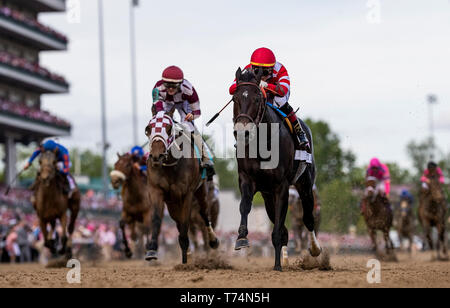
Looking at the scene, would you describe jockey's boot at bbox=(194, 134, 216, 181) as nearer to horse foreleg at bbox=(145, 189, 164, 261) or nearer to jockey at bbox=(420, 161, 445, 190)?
horse foreleg at bbox=(145, 189, 164, 261)

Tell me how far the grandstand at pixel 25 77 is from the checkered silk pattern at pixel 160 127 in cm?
3557

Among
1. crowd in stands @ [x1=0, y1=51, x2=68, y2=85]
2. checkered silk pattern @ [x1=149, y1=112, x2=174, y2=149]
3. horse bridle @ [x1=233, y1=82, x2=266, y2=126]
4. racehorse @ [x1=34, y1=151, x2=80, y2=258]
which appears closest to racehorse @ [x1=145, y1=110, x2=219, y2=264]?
checkered silk pattern @ [x1=149, y1=112, x2=174, y2=149]

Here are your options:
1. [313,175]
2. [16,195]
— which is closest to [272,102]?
[313,175]

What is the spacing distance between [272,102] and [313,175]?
6.17ft

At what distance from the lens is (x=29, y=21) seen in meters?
50.2

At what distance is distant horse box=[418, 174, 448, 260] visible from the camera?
65.9 feet

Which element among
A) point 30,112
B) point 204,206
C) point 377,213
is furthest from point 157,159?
point 30,112

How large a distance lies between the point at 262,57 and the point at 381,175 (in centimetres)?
914

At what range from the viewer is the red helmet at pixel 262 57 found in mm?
10805

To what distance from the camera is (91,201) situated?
3766 cm

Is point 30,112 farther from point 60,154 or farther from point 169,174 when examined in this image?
point 169,174

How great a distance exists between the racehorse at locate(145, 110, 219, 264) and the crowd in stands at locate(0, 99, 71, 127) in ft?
115
